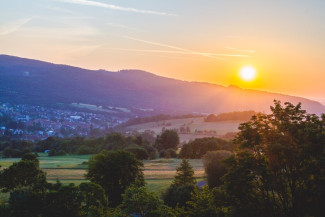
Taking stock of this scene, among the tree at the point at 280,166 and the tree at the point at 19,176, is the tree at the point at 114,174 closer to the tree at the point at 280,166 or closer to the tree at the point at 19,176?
the tree at the point at 19,176

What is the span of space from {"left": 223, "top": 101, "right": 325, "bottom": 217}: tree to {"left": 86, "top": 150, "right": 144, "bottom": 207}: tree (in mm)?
19525

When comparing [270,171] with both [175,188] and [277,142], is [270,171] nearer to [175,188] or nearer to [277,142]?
[277,142]

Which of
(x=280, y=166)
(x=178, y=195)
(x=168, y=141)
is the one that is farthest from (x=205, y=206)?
(x=168, y=141)

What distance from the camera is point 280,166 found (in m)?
22.9

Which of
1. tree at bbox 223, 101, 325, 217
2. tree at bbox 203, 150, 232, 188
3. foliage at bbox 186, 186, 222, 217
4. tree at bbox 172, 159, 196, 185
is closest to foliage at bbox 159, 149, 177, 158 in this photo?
tree at bbox 203, 150, 232, 188

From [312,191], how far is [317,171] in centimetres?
137

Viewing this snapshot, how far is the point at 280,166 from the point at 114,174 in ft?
78.2

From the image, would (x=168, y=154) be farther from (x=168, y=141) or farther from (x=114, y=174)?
(x=114, y=174)

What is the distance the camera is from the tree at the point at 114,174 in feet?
135

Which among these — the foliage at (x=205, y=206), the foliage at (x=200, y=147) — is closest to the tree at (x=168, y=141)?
the foliage at (x=200, y=147)

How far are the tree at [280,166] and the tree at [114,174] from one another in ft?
64.1

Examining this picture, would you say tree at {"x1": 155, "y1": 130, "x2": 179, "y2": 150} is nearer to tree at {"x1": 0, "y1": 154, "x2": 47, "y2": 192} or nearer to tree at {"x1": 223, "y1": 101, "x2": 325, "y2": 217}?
tree at {"x1": 0, "y1": 154, "x2": 47, "y2": 192}

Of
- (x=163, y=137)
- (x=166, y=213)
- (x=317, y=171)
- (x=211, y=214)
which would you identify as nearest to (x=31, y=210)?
(x=166, y=213)

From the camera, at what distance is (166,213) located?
23.6 m
